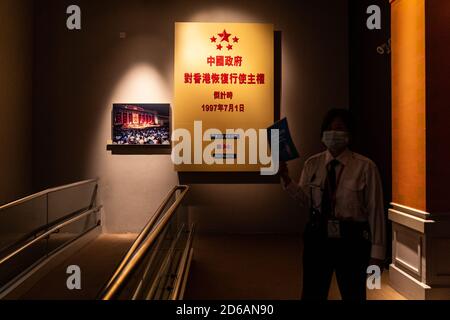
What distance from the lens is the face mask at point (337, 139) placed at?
7.07 ft

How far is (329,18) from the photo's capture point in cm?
582

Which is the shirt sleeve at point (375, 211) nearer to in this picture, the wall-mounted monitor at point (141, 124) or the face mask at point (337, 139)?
the face mask at point (337, 139)

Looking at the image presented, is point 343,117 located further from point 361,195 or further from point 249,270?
point 249,270

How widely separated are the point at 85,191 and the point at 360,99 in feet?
13.7

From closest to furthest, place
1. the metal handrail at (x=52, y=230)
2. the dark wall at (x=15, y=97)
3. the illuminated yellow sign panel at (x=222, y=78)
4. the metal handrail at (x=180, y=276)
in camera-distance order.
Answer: the metal handrail at (x=180, y=276) < the metal handrail at (x=52, y=230) < the dark wall at (x=15, y=97) < the illuminated yellow sign panel at (x=222, y=78)

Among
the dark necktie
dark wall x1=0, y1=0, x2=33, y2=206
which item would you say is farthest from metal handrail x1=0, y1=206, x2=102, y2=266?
the dark necktie

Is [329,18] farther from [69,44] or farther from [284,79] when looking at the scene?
[69,44]

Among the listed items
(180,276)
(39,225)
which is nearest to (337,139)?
(180,276)

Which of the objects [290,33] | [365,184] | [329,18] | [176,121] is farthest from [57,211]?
[329,18]

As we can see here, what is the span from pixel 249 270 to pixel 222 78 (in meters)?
2.94

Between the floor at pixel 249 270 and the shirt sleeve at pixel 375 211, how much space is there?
4.99 feet

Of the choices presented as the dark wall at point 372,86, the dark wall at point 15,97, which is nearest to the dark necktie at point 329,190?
the dark wall at point 372,86

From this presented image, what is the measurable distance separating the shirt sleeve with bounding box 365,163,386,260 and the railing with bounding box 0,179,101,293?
10.2 feet

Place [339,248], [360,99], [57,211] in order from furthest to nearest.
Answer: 1. [360,99]
2. [57,211]
3. [339,248]
